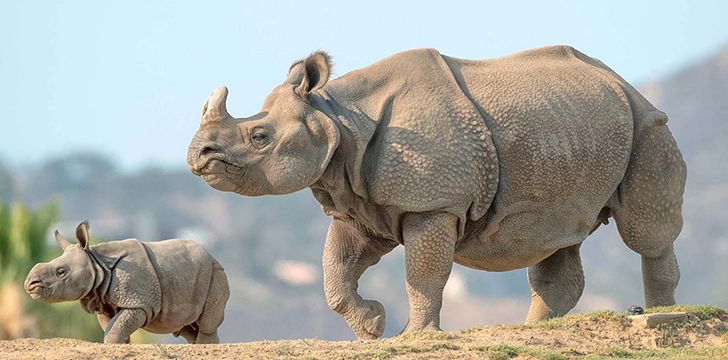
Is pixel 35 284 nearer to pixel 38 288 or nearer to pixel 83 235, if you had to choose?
pixel 38 288

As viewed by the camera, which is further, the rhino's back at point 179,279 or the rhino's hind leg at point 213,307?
the rhino's hind leg at point 213,307

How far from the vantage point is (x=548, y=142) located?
15695mm

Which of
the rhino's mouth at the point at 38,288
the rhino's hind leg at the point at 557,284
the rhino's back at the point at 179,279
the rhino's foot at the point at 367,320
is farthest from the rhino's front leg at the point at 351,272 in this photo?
the rhino's mouth at the point at 38,288

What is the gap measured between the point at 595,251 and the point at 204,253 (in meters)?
93.1

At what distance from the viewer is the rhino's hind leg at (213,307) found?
1762 centimetres

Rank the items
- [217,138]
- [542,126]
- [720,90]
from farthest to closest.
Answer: [720,90]
[542,126]
[217,138]

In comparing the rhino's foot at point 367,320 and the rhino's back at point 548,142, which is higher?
the rhino's back at point 548,142

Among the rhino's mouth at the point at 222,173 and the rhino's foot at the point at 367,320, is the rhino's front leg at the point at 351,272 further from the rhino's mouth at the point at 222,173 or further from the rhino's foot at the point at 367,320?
Result: the rhino's mouth at the point at 222,173

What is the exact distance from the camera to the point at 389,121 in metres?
15.2

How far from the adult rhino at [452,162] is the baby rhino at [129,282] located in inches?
64.9

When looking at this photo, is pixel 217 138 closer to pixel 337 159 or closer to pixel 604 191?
pixel 337 159

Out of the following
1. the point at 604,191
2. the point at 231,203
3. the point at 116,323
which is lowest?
the point at 231,203

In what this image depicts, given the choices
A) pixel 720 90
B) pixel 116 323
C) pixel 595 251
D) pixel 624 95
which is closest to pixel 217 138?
pixel 116 323

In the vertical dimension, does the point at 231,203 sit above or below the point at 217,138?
below
